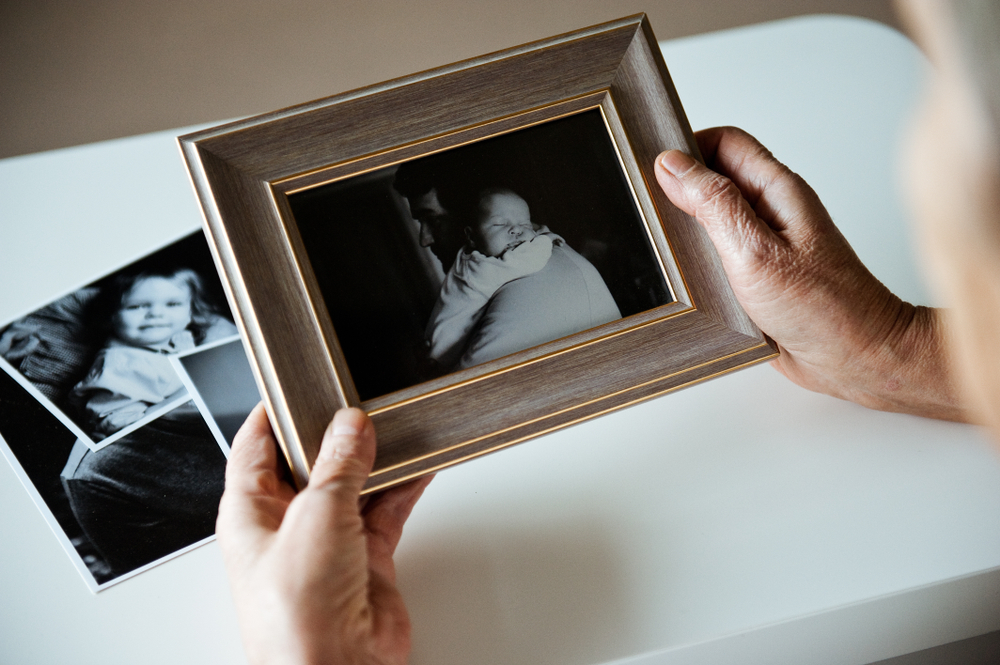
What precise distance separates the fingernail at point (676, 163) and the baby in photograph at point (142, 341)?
0.71 metres

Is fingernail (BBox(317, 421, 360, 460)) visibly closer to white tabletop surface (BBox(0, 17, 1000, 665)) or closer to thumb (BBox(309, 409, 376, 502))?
thumb (BBox(309, 409, 376, 502))

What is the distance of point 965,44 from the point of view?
1.20ft

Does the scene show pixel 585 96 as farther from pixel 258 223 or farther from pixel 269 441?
pixel 269 441

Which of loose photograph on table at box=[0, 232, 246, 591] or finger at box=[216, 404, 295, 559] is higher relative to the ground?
loose photograph on table at box=[0, 232, 246, 591]

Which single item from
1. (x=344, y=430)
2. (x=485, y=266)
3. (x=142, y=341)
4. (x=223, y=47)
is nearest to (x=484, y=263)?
(x=485, y=266)

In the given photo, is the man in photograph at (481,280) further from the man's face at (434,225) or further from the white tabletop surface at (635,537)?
the white tabletop surface at (635,537)

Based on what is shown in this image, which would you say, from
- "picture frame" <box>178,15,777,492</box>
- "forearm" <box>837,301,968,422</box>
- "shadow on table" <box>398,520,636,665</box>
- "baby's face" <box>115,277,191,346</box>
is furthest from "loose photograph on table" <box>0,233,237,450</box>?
"forearm" <box>837,301,968,422</box>

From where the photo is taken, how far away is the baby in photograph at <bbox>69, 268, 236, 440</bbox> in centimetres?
96

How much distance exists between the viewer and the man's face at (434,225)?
2.43 feet

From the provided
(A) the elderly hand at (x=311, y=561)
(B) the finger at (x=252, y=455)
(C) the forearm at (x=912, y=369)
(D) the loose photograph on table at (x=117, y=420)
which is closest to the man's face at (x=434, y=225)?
(A) the elderly hand at (x=311, y=561)

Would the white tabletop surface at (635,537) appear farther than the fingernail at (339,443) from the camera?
Yes

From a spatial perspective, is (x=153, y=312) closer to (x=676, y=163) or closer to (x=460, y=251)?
(x=460, y=251)

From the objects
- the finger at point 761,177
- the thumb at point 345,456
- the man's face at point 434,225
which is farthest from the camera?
the finger at point 761,177

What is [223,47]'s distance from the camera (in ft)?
4.29
